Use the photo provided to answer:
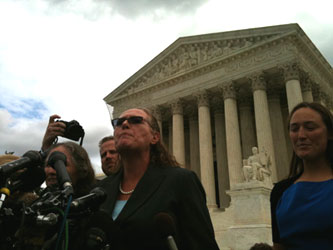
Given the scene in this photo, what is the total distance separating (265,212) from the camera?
14.0m

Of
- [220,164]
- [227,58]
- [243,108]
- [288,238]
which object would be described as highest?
[227,58]

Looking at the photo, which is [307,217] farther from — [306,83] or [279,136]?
[279,136]

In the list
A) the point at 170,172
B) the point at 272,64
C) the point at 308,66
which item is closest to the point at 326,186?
the point at 170,172

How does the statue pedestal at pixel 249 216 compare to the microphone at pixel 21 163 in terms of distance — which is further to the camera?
the statue pedestal at pixel 249 216

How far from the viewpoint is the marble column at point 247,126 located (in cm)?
2751

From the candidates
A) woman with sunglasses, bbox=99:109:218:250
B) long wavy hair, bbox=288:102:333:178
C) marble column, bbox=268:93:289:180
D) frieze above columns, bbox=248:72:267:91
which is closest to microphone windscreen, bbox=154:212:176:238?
woman with sunglasses, bbox=99:109:218:250

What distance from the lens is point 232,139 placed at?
2420 centimetres

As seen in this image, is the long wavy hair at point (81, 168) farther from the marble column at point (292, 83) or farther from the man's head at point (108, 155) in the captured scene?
the marble column at point (292, 83)

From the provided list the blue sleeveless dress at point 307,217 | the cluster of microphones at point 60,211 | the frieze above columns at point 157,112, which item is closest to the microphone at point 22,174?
the cluster of microphones at point 60,211

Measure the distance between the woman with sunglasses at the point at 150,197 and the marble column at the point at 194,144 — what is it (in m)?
27.8

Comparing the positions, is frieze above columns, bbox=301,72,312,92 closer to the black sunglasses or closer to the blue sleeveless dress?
the blue sleeveless dress

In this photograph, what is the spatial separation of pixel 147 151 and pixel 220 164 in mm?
26445

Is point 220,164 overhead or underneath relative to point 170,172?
overhead

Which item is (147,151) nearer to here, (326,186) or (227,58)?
(326,186)
